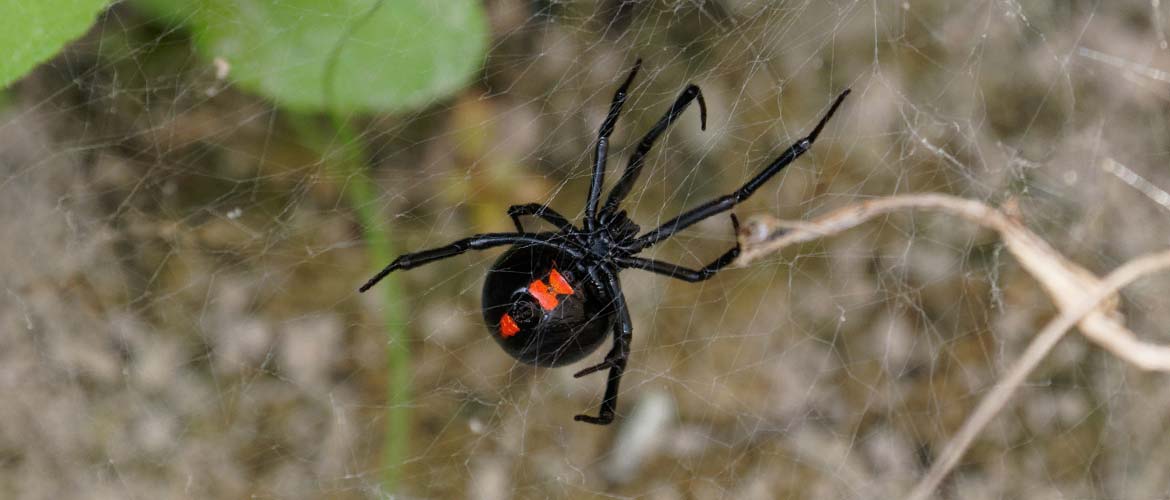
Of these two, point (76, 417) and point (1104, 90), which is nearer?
point (76, 417)

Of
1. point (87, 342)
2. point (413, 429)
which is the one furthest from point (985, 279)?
point (87, 342)

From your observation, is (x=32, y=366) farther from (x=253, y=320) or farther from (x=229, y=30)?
(x=229, y=30)

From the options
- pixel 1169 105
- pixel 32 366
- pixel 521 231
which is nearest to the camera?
pixel 521 231

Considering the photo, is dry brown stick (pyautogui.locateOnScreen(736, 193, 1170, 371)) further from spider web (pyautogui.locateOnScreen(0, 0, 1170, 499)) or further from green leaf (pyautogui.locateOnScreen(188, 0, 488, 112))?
green leaf (pyautogui.locateOnScreen(188, 0, 488, 112))

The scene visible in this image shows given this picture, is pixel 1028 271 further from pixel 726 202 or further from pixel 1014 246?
pixel 726 202

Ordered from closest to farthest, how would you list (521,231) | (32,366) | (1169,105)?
(521,231) → (32,366) → (1169,105)

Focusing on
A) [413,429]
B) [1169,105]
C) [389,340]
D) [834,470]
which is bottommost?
[834,470]

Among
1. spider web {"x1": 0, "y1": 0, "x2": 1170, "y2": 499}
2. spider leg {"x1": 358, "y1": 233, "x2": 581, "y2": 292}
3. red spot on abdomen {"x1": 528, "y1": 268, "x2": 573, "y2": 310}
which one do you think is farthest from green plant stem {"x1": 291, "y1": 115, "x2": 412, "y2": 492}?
red spot on abdomen {"x1": 528, "y1": 268, "x2": 573, "y2": 310}
